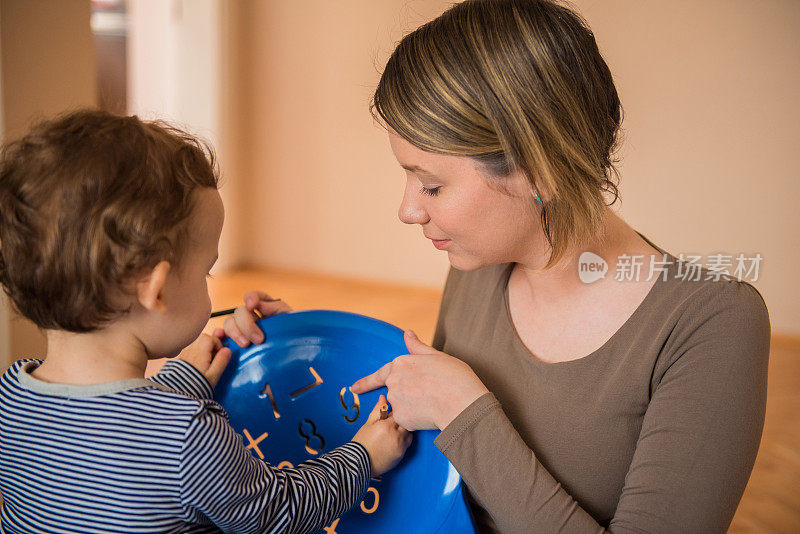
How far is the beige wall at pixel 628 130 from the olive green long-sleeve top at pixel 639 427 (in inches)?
107

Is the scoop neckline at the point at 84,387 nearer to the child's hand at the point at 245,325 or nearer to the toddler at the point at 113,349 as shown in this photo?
the toddler at the point at 113,349

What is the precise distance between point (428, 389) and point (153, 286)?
397 millimetres

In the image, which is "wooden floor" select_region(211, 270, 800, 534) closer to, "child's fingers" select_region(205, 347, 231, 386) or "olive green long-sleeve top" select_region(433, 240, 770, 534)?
"olive green long-sleeve top" select_region(433, 240, 770, 534)

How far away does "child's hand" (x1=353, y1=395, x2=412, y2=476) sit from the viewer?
982 mm

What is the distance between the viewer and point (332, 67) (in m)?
4.23

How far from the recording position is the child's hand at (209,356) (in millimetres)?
1116

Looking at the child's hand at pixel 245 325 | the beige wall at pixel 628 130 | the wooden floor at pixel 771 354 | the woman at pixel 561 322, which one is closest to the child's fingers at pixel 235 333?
the child's hand at pixel 245 325

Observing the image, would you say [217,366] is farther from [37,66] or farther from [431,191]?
[37,66]

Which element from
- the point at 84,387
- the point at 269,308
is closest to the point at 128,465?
the point at 84,387

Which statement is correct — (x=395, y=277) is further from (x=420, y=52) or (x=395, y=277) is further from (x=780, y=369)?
(x=420, y=52)

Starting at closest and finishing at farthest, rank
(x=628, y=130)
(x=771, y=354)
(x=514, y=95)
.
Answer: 1. (x=514, y=95)
2. (x=771, y=354)
3. (x=628, y=130)

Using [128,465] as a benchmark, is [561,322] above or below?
above

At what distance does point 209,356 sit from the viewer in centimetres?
113

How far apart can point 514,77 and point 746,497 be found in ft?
6.60
